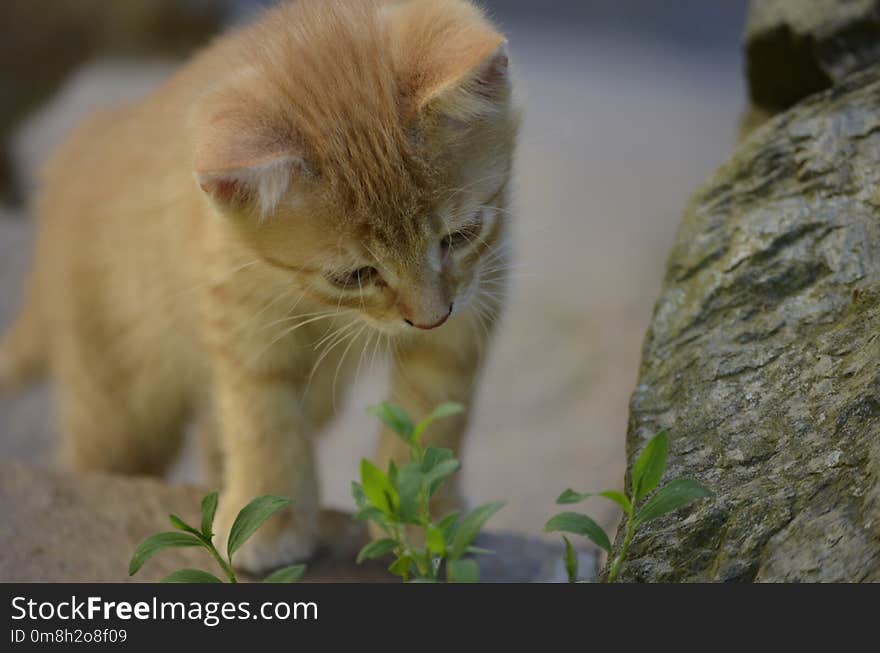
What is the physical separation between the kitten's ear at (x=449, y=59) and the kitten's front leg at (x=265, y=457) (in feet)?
2.41

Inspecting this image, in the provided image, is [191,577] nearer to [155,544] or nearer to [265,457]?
[155,544]

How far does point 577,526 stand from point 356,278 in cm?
60

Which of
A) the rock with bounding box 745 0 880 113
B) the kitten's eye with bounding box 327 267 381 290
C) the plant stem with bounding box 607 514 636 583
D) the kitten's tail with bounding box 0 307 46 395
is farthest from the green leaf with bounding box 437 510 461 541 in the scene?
the kitten's tail with bounding box 0 307 46 395

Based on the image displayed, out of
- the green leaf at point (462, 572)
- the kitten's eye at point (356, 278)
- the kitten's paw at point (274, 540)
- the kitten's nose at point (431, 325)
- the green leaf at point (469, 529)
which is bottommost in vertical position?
the green leaf at point (462, 572)

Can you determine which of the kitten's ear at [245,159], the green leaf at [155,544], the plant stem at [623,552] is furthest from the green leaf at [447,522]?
the kitten's ear at [245,159]

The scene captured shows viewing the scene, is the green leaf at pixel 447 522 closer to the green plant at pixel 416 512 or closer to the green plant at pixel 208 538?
the green plant at pixel 416 512

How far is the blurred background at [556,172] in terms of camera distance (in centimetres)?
397

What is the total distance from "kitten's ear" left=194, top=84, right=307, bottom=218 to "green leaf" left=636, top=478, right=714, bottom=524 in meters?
0.75

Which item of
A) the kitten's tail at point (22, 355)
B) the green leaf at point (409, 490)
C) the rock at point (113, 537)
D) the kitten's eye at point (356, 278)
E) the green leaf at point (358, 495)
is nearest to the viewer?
the green leaf at point (409, 490)

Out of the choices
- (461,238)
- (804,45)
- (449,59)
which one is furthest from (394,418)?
(804,45)

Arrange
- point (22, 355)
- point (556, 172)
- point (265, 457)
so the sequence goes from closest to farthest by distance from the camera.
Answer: point (265, 457)
point (22, 355)
point (556, 172)

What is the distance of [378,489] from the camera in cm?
139
